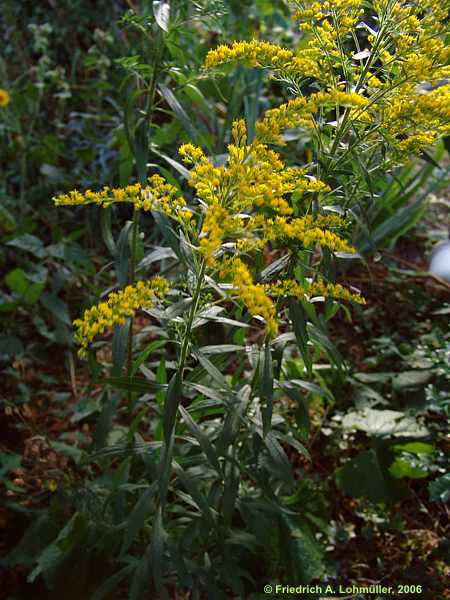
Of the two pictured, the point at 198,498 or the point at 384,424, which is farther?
the point at 384,424

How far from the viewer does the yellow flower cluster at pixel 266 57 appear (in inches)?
57.1

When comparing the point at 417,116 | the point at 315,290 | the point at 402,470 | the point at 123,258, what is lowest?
the point at 402,470

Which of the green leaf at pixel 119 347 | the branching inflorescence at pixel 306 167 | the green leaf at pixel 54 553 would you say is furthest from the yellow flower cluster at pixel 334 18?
the green leaf at pixel 54 553

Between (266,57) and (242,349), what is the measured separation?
2.25ft

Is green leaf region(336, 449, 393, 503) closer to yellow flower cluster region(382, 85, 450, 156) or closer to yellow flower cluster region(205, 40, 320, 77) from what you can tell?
yellow flower cluster region(382, 85, 450, 156)

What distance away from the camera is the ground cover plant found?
142cm

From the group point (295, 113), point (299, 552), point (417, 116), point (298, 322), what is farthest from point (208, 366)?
point (299, 552)

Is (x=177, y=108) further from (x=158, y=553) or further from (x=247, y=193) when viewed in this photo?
(x=158, y=553)

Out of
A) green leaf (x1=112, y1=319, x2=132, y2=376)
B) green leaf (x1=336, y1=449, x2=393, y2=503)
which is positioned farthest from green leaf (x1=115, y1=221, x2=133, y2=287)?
green leaf (x1=336, y1=449, x2=393, y2=503)

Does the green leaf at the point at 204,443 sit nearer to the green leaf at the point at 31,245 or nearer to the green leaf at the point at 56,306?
the green leaf at the point at 56,306

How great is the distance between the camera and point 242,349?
5.33 feet

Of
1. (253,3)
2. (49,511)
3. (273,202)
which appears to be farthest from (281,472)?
(253,3)

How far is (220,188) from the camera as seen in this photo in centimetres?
138

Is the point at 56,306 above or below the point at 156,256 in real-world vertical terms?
below
